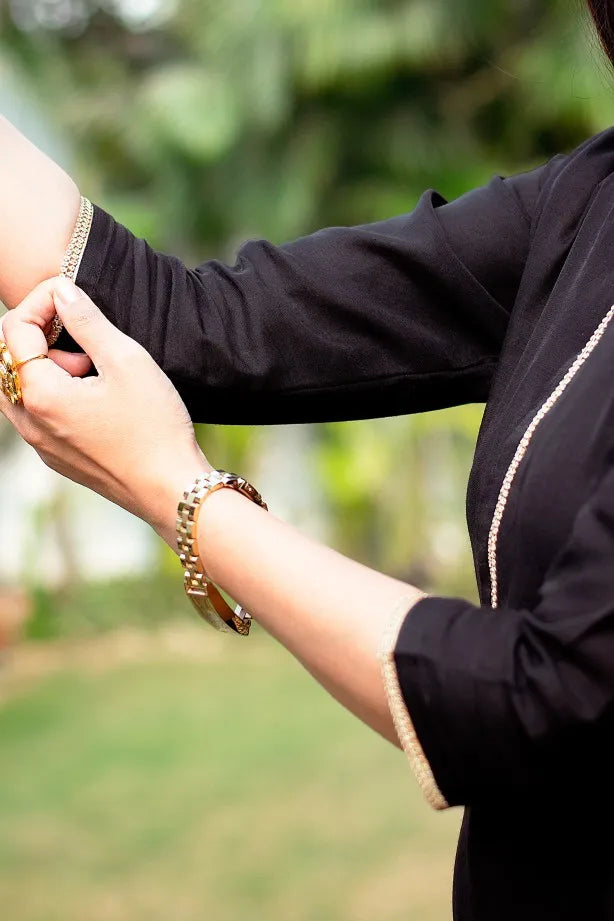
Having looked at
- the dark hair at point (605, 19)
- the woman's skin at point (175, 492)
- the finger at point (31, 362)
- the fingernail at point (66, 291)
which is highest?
the dark hair at point (605, 19)

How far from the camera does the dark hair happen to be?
862 mm

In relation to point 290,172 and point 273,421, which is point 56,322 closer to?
point 273,421

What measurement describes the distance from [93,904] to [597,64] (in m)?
2.69

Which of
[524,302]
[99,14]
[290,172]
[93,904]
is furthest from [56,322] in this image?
[99,14]

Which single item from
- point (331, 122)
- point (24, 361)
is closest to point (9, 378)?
point (24, 361)

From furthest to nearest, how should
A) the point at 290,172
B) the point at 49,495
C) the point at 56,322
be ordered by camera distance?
the point at 290,172 → the point at 49,495 → the point at 56,322

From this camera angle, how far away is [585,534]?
0.64 metres

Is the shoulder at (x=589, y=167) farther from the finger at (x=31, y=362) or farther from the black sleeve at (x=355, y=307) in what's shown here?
the finger at (x=31, y=362)

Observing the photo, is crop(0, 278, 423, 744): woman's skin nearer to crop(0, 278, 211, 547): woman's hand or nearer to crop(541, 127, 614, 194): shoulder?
crop(0, 278, 211, 547): woman's hand

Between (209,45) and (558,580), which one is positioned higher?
(558,580)

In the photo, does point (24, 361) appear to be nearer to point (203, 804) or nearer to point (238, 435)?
point (203, 804)

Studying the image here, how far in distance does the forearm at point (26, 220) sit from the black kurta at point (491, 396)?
0.09ft

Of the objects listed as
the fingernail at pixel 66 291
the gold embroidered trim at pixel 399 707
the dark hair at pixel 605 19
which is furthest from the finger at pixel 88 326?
the dark hair at pixel 605 19

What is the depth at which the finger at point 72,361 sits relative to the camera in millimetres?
831
